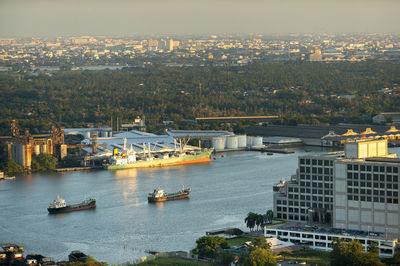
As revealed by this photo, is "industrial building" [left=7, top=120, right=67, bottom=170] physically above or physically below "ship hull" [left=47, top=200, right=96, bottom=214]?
above

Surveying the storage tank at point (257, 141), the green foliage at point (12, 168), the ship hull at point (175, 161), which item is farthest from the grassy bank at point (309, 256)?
the storage tank at point (257, 141)

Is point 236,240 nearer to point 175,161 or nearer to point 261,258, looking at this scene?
point 261,258

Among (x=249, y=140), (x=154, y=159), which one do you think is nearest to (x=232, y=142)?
(x=249, y=140)

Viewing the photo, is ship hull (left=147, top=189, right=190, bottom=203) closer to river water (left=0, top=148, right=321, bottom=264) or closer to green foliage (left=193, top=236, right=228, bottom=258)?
river water (left=0, top=148, right=321, bottom=264)

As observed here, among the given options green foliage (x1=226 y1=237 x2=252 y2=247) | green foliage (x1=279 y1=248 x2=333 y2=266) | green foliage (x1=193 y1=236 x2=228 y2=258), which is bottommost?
green foliage (x1=226 y1=237 x2=252 y2=247)

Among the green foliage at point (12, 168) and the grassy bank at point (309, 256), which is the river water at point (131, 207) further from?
the grassy bank at point (309, 256)

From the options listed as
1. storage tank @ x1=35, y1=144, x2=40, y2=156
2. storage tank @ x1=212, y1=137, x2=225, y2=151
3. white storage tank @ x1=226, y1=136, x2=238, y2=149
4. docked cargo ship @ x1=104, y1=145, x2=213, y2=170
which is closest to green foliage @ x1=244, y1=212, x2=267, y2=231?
→ docked cargo ship @ x1=104, y1=145, x2=213, y2=170
